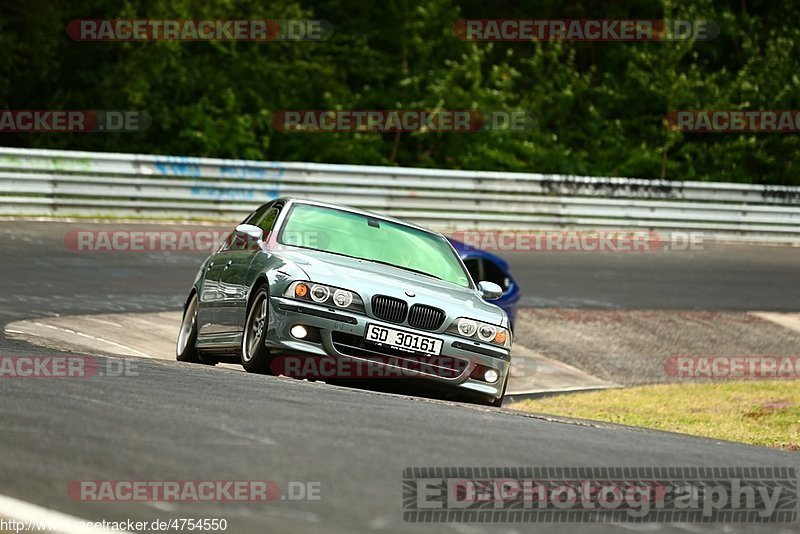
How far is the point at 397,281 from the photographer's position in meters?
9.77

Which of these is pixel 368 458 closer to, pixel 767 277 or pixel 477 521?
pixel 477 521

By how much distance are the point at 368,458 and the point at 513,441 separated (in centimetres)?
106

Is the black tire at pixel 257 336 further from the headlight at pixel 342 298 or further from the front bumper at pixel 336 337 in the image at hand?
the headlight at pixel 342 298

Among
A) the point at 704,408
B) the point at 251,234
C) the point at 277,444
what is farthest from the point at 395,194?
the point at 277,444

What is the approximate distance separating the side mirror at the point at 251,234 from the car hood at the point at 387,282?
1.11 ft

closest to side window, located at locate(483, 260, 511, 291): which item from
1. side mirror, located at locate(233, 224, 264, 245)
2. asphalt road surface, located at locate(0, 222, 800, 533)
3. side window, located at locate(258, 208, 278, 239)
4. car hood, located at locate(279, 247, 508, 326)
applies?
side window, located at locate(258, 208, 278, 239)

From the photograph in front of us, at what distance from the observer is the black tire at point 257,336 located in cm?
956

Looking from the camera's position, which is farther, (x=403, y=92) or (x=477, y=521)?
(x=403, y=92)

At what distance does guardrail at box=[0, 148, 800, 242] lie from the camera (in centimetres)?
2138

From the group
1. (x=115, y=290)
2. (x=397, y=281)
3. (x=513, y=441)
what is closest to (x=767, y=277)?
(x=115, y=290)

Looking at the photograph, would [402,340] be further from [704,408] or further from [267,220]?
[704,408]

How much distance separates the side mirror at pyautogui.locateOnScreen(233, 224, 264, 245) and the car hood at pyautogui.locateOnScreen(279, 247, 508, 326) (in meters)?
0.34

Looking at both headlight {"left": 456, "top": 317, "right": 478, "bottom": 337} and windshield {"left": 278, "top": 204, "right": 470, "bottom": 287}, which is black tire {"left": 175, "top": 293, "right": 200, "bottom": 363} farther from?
headlight {"left": 456, "top": 317, "right": 478, "bottom": 337}

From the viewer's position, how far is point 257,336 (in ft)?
32.0
